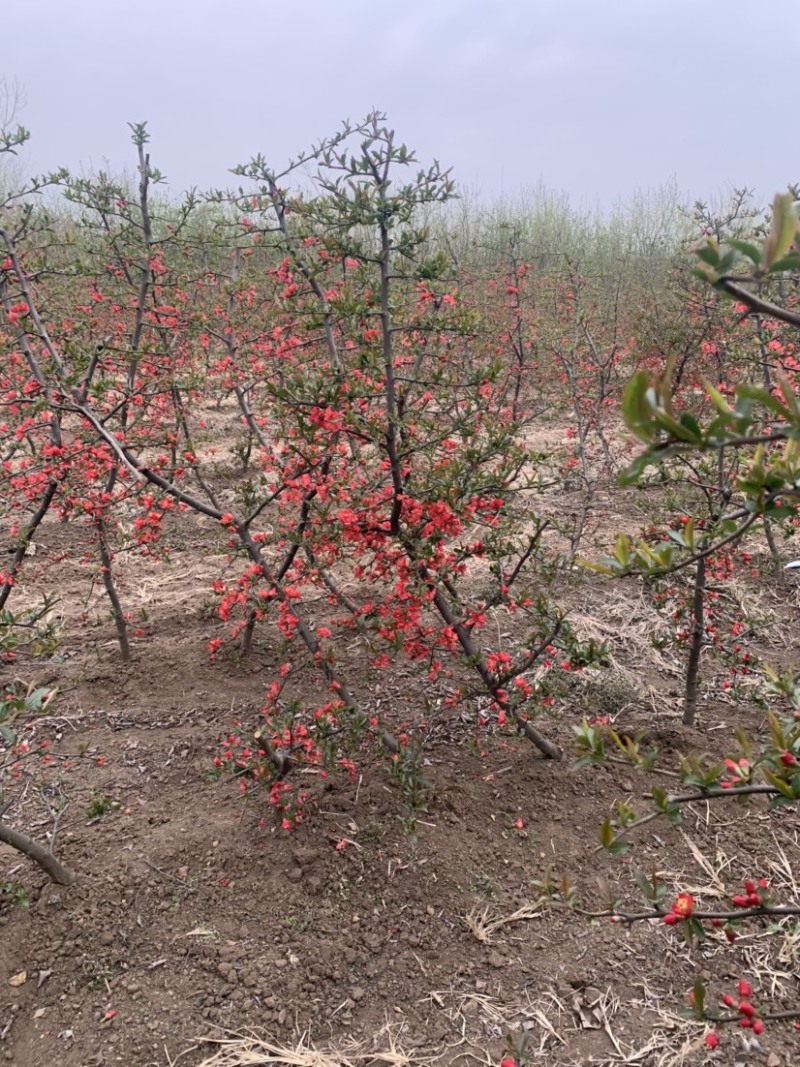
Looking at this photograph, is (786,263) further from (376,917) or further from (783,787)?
(376,917)

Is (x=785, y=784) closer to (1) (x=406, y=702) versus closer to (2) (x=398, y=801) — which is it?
(2) (x=398, y=801)

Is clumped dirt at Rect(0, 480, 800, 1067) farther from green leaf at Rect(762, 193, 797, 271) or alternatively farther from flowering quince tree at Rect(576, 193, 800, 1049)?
green leaf at Rect(762, 193, 797, 271)

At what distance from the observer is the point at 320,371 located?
1.94 metres

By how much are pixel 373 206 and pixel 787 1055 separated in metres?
2.43

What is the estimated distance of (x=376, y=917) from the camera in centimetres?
212

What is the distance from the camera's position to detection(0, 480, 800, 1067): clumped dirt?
1.82m

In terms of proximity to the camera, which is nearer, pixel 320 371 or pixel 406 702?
pixel 320 371

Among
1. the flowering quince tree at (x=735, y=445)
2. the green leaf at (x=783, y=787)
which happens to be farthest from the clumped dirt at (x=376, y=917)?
the green leaf at (x=783, y=787)

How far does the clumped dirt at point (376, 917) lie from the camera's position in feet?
5.97

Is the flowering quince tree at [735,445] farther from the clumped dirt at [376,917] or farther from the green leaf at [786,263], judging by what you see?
the clumped dirt at [376,917]

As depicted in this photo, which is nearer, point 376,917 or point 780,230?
point 780,230

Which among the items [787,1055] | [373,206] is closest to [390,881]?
[787,1055]

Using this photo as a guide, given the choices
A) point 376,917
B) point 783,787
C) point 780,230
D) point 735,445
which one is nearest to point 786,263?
point 780,230

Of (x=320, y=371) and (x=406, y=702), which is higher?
A: (x=320, y=371)
